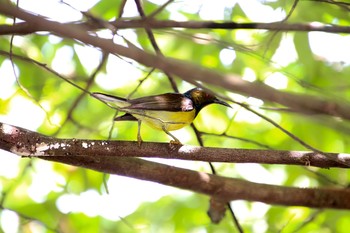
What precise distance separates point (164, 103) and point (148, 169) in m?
0.48

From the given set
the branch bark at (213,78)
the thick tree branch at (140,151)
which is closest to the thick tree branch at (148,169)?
the thick tree branch at (140,151)

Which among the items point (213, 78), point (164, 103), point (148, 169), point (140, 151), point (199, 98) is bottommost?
point (213, 78)

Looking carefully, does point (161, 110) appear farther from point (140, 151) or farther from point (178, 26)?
point (140, 151)

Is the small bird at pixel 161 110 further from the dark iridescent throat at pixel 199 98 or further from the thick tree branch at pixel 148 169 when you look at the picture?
the thick tree branch at pixel 148 169

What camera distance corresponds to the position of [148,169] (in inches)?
154

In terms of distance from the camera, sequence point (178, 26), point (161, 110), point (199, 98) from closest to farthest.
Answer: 1. point (178, 26)
2. point (161, 110)
3. point (199, 98)

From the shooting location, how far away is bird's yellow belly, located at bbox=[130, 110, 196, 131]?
3965 millimetres

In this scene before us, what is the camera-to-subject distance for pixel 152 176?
3936 millimetres

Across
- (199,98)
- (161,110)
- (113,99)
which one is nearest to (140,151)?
(113,99)

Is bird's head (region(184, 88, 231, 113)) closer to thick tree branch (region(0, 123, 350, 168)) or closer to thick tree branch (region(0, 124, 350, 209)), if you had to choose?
thick tree branch (region(0, 124, 350, 209))

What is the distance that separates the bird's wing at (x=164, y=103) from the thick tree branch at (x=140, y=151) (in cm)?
74

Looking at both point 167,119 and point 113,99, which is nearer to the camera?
point 113,99

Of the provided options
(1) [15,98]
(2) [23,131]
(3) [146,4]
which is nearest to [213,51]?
(3) [146,4]

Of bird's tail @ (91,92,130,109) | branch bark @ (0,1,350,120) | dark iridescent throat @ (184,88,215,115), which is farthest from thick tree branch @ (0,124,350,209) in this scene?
branch bark @ (0,1,350,120)
